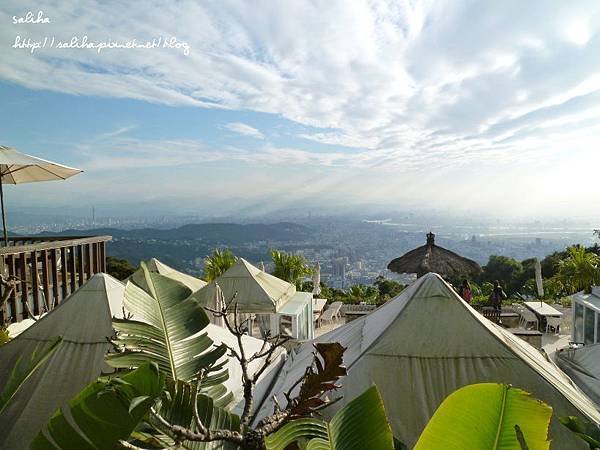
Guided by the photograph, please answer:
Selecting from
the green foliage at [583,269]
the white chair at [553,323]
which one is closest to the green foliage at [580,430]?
the white chair at [553,323]

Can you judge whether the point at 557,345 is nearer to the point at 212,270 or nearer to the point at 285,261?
the point at 285,261

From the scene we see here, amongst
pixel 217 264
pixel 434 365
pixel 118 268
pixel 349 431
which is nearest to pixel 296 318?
pixel 217 264

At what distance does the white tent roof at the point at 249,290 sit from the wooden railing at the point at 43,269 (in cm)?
273

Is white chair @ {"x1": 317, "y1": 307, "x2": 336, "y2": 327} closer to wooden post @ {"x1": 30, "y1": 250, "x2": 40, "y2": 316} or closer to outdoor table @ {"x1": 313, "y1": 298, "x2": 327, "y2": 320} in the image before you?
outdoor table @ {"x1": 313, "y1": 298, "x2": 327, "y2": 320}

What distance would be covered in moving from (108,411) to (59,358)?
307 centimetres

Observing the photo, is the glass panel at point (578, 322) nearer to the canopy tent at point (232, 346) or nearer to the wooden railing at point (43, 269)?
the canopy tent at point (232, 346)

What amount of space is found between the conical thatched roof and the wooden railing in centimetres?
769

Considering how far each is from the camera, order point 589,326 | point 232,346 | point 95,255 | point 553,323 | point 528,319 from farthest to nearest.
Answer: point 528,319 → point 553,323 → point 589,326 → point 95,255 → point 232,346

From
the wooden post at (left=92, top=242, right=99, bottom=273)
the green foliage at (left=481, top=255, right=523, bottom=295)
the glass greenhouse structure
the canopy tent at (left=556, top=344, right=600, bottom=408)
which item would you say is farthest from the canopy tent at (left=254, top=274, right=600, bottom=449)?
the green foliage at (left=481, top=255, right=523, bottom=295)

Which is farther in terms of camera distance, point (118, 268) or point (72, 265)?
point (118, 268)

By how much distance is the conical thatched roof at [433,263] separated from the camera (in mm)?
10906

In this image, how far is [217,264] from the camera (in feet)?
53.1

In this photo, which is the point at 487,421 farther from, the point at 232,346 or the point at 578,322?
the point at 578,322

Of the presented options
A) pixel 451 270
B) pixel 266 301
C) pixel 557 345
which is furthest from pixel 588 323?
pixel 266 301
